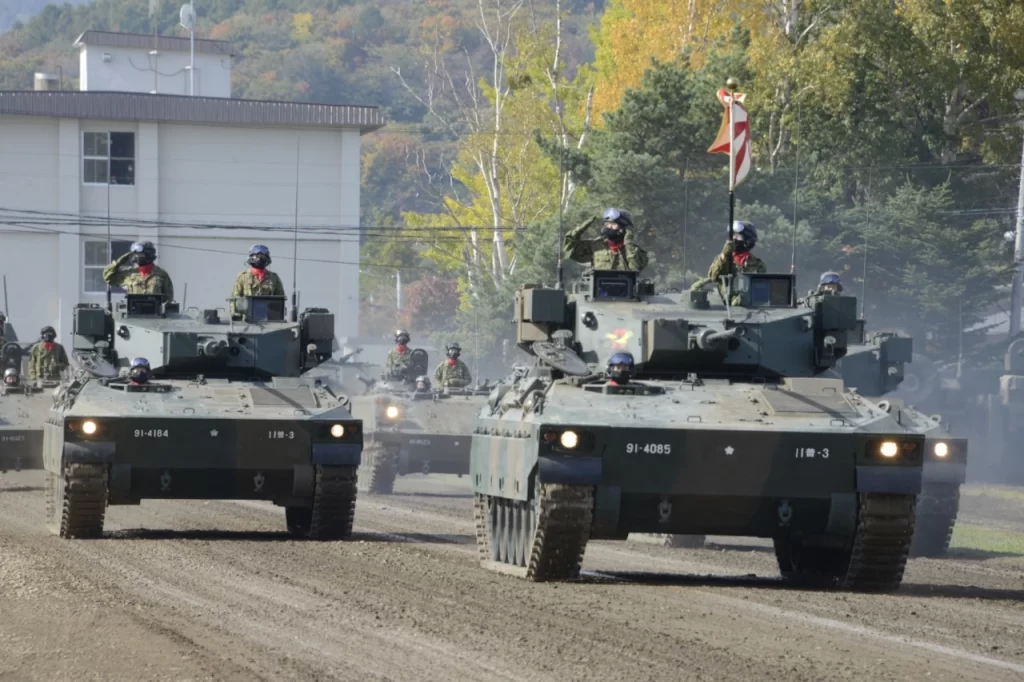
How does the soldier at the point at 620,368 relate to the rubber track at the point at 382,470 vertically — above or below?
above

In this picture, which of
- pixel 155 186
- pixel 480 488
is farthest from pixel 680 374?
pixel 155 186

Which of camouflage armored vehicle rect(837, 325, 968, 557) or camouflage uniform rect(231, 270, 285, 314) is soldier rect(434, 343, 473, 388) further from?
camouflage uniform rect(231, 270, 285, 314)

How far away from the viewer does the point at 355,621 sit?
11641mm

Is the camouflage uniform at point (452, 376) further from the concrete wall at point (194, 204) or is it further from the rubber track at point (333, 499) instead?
the concrete wall at point (194, 204)

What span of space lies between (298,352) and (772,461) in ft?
24.7

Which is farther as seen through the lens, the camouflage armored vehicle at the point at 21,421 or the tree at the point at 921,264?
the tree at the point at 921,264

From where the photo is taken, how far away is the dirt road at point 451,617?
32.6ft

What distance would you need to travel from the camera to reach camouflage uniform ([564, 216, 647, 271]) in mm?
17109

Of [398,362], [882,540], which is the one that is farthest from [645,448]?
[398,362]

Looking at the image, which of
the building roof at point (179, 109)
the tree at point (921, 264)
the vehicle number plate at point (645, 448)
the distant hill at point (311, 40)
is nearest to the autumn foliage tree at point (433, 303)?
the distant hill at point (311, 40)

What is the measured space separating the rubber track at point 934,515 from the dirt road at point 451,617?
1.31 m

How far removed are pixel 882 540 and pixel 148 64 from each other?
56899 millimetres

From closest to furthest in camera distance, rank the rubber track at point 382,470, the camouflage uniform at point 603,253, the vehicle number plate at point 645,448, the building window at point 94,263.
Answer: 1. the vehicle number plate at point 645,448
2. the camouflage uniform at point 603,253
3. the rubber track at point 382,470
4. the building window at point 94,263

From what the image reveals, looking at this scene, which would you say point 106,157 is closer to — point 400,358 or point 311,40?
point 400,358
